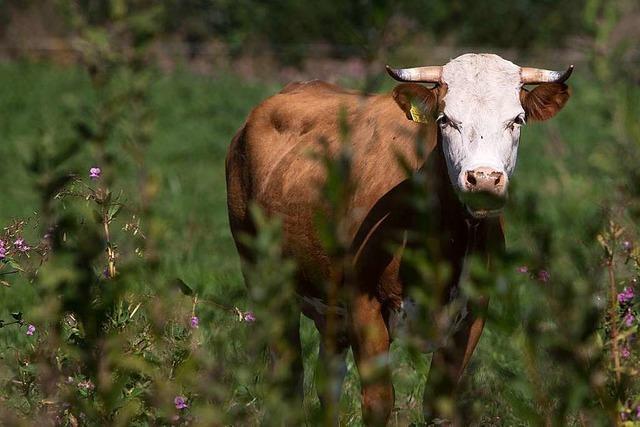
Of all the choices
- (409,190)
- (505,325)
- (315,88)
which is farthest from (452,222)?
(505,325)

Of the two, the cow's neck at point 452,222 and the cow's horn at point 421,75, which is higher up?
the cow's horn at point 421,75

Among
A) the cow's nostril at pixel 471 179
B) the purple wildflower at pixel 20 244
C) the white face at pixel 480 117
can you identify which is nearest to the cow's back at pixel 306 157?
the white face at pixel 480 117

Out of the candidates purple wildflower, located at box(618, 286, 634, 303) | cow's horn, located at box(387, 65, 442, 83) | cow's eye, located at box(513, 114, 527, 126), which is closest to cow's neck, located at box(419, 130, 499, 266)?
cow's horn, located at box(387, 65, 442, 83)

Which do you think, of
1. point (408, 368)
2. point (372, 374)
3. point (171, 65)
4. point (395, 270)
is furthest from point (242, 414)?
point (171, 65)

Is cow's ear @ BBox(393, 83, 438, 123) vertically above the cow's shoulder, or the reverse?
cow's ear @ BBox(393, 83, 438, 123)

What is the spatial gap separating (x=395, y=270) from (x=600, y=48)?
3031 mm

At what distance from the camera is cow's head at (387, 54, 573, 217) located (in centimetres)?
457

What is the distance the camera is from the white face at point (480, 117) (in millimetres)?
4609

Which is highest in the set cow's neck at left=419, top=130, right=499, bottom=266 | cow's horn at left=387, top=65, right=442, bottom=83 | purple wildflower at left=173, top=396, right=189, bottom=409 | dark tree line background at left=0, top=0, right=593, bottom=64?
cow's horn at left=387, top=65, right=442, bottom=83

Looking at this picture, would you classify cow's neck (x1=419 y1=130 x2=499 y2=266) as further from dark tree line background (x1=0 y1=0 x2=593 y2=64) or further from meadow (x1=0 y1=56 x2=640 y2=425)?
dark tree line background (x1=0 y1=0 x2=593 y2=64)

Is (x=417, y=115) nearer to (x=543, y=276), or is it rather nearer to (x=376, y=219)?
(x=376, y=219)

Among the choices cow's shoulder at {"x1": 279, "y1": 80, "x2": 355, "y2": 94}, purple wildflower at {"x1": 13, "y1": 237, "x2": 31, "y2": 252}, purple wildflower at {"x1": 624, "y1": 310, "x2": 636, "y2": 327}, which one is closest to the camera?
purple wildflower at {"x1": 13, "y1": 237, "x2": 31, "y2": 252}

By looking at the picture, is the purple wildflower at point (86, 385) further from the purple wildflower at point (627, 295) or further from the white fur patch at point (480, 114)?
the purple wildflower at point (627, 295)

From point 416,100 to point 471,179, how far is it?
0.75m
